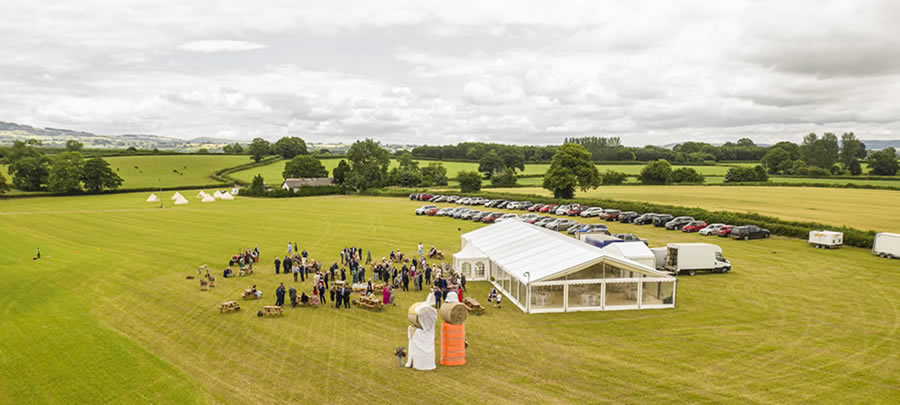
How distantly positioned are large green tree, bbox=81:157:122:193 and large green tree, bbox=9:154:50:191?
377 inches

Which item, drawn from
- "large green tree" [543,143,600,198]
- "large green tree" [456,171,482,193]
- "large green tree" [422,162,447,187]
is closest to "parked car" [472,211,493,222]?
"large green tree" [543,143,600,198]

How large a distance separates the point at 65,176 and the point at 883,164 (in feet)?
516

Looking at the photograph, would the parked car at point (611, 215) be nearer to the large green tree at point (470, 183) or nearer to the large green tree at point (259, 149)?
the large green tree at point (470, 183)

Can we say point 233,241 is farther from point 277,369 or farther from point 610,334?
point 610,334

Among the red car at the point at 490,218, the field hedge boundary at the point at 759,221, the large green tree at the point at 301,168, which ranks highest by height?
the large green tree at the point at 301,168

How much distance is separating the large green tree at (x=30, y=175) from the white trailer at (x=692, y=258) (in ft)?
370

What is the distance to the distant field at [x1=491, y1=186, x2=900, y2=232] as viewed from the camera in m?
54.7

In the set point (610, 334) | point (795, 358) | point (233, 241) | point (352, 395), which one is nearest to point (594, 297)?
point (610, 334)

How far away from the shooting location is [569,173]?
7575 cm

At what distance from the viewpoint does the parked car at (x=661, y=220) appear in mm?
52484

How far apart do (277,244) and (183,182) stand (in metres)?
83.7

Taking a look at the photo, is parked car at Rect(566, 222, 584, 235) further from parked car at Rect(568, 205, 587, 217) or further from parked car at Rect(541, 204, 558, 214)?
parked car at Rect(541, 204, 558, 214)

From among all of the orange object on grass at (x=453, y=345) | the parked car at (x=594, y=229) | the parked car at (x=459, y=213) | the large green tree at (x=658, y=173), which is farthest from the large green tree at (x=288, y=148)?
the orange object on grass at (x=453, y=345)

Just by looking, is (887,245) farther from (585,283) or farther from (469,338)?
(469,338)
